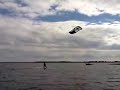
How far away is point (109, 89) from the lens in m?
61.0

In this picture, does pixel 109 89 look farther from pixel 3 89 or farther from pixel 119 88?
pixel 3 89

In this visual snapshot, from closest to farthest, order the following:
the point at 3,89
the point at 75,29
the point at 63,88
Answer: the point at 75,29, the point at 3,89, the point at 63,88

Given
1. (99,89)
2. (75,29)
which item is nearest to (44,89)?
(99,89)

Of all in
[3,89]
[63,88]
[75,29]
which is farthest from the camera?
[63,88]

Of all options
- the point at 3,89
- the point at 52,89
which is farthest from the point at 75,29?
the point at 3,89

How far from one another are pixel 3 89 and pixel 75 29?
2100 cm

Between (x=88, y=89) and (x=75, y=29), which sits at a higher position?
(x=75, y=29)

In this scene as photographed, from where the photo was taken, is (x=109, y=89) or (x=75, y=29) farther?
(x=109, y=89)

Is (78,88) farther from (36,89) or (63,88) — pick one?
(36,89)

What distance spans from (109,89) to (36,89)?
1667 centimetres

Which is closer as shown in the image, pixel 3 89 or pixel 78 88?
pixel 3 89

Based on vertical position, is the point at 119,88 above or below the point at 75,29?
below

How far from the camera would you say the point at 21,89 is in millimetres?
58281

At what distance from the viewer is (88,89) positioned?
200ft
